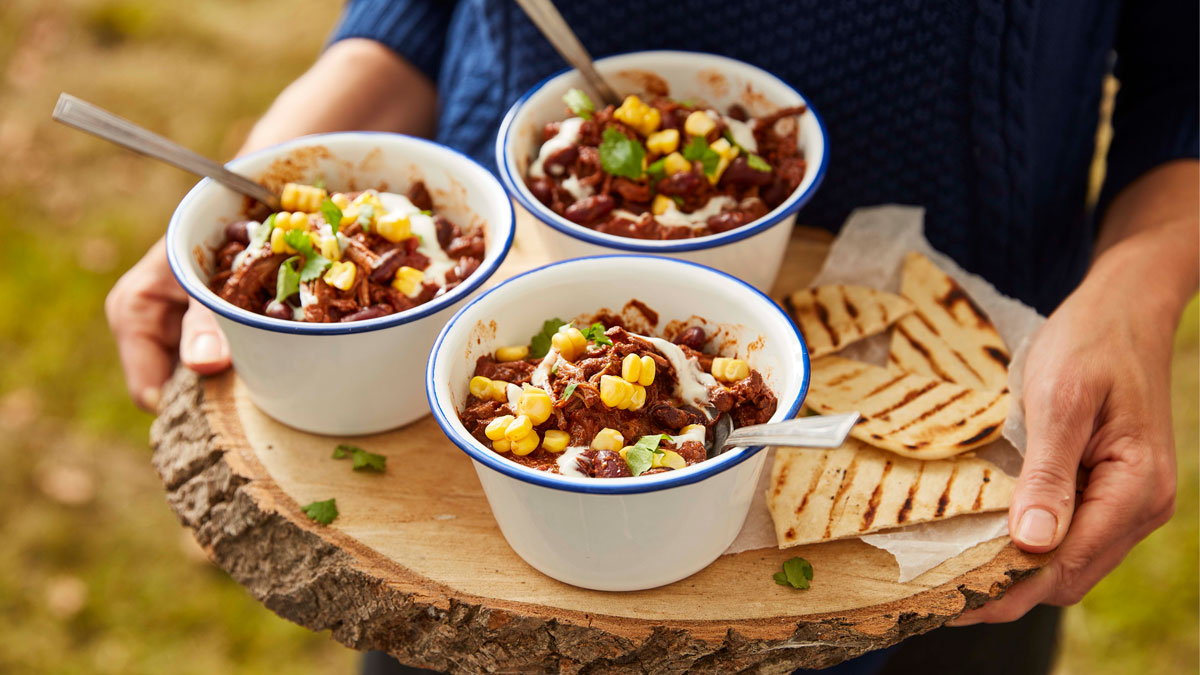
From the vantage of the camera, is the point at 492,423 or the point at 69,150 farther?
the point at 69,150

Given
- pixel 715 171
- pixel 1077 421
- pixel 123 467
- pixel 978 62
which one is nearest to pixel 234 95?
pixel 123 467

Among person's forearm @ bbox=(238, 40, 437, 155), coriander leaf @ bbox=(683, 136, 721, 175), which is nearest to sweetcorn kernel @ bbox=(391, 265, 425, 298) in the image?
coriander leaf @ bbox=(683, 136, 721, 175)

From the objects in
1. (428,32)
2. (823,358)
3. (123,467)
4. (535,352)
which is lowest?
(123,467)

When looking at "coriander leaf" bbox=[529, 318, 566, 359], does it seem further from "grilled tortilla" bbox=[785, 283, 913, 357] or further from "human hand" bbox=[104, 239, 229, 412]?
"human hand" bbox=[104, 239, 229, 412]

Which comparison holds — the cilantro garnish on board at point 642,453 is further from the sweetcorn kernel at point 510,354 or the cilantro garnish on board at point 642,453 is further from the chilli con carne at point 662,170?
the chilli con carne at point 662,170

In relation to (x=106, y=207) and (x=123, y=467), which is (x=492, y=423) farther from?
(x=106, y=207)

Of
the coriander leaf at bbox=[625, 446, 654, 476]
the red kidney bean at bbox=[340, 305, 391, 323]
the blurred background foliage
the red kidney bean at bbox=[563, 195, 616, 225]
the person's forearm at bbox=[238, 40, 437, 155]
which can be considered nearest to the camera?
the coriander leaf at bbox=[625, 446, 654, 476]
